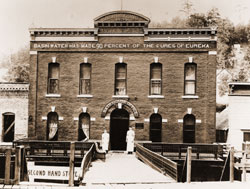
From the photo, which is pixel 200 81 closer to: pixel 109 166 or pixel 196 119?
pixel 196 119

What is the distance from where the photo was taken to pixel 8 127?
90.4 ft

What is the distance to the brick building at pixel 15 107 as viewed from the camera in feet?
89.1

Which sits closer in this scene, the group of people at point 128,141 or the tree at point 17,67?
the group of people at point 128,141

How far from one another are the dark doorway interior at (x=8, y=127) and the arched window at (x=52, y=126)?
3.21 meters

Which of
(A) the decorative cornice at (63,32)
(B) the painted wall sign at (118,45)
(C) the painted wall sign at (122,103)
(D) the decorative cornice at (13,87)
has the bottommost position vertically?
(C) the painted wall sign at (122,103)

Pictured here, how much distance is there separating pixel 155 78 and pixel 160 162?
10.5 meters

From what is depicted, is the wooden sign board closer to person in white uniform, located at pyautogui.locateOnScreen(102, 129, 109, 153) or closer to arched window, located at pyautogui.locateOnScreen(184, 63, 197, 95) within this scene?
person in white uniform, located at pyautogui.locateOnScreen(102, 129, 109, 153)

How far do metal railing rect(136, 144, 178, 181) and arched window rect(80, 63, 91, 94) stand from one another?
23.6 feet

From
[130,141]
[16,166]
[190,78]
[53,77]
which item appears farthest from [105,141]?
[16,166]

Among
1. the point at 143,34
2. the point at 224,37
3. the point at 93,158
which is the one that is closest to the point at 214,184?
the point at 93,158

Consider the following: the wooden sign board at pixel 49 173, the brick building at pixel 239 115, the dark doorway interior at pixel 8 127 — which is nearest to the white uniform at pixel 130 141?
the brick building at pixel 239 115

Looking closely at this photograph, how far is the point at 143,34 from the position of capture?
25.6 m

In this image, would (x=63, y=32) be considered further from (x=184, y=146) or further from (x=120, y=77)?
(x=184, y=146)

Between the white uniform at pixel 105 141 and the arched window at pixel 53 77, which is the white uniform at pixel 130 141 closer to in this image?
the white uniform at pixel 105 141
